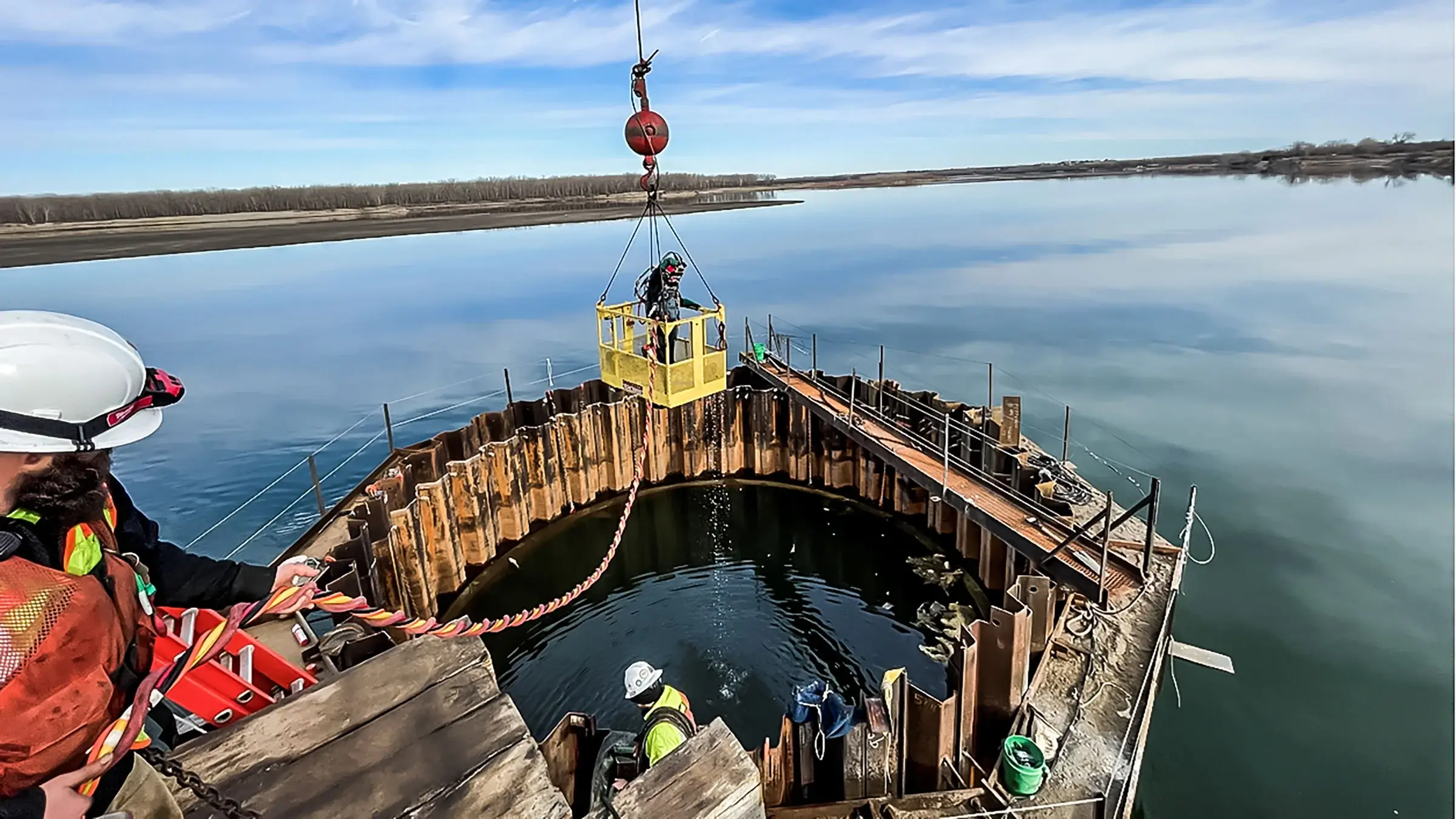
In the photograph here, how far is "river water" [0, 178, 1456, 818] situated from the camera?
11383mm

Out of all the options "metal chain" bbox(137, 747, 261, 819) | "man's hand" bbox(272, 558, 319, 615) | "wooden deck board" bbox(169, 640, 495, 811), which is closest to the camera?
"metal chain" bbox(137, 747, 261, 819)

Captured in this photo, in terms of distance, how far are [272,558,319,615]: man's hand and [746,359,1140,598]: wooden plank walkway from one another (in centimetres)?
955

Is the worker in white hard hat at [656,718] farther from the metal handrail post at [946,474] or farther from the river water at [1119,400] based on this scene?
the metal handrail post at [946,474]

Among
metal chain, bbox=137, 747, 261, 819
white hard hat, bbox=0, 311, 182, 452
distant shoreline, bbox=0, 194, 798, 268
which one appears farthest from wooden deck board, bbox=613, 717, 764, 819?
distant shoreline, bbox=0, 194, 798, 268

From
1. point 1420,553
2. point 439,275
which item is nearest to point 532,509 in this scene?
point 1420,553

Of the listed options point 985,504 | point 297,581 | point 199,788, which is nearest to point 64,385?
point 199,788

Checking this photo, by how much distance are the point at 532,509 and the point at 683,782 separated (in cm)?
1439

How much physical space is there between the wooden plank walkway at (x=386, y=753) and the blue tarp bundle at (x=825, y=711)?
4.96m

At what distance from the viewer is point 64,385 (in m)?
2.15

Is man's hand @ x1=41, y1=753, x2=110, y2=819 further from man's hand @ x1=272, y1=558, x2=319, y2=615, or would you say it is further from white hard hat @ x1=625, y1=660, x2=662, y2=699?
white hard hat @ x1=625, y1=660, x2=662, y2=699

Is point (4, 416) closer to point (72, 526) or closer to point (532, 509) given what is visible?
point (72, 526)

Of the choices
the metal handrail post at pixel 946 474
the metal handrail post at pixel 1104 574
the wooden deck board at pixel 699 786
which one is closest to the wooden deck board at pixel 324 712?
the wooden deck board at pixel 699 786

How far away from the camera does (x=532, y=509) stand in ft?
53.8

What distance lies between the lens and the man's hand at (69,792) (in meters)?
2.06
